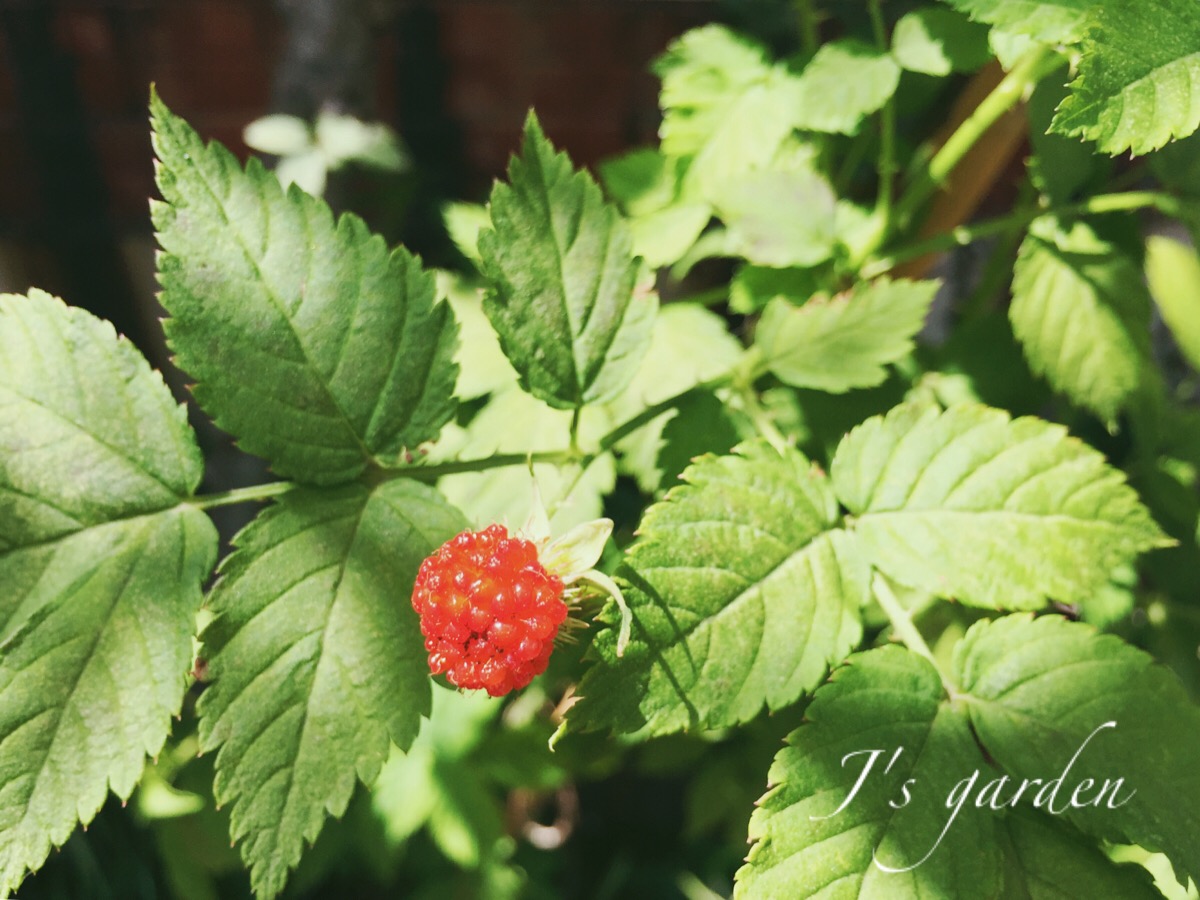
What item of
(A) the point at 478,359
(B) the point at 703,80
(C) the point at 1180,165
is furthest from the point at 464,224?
(C) the point at 1180,165

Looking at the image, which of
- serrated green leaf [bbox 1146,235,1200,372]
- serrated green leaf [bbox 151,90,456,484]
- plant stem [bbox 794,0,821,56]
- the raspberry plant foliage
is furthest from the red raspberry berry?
serrated green leaf [bbox 1146,235,1200,372]

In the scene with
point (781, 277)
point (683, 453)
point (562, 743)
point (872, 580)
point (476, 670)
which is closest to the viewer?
point (476, 670)

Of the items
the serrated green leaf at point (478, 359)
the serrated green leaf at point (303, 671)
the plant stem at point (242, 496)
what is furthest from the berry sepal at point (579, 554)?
the serrated green leaf at point (478, 359)

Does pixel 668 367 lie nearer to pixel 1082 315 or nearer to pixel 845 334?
pixel 845 334

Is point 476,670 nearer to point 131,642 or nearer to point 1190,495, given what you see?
point 131,642

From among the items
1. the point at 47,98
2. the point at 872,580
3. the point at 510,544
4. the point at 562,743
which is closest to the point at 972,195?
the point at 872,580

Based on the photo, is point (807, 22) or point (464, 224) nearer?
point (807, 22)
